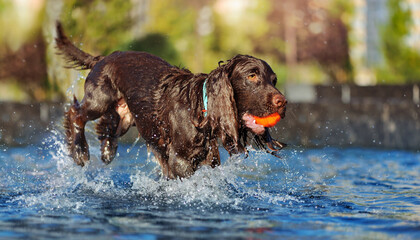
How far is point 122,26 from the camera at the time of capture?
21188 millimetres

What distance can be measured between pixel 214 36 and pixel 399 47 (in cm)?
3192

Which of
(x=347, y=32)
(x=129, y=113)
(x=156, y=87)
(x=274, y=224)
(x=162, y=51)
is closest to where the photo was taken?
(x=274, y=224)

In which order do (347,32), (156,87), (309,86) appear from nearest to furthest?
1. (156,87)
2. (309,86)
3. (347,32)

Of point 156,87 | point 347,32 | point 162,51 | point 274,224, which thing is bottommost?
point 274,224

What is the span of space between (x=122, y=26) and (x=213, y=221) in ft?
54.2

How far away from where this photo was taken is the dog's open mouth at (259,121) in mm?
5664

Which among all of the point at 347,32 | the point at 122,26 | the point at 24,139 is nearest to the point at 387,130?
the point at 24,139

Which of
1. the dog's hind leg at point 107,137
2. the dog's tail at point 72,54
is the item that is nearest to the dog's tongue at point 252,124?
the dog's hind leg at point 107,137

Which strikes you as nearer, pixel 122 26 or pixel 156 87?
pixel 156 87

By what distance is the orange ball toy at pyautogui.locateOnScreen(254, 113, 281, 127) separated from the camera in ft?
18.5

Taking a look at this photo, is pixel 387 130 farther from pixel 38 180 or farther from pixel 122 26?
pixel 122 26

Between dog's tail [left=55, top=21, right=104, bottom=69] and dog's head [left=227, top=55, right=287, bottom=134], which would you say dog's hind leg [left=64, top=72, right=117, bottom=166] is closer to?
dog's tail [left=55, top=21, right=104, bottom=69]

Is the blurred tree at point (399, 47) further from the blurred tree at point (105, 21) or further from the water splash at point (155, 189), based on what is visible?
the water splash at point (155, 189)

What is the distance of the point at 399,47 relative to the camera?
3250cm
